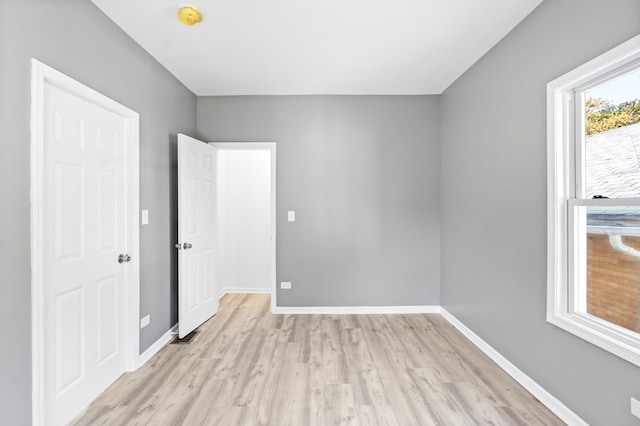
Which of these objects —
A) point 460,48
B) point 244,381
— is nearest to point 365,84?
point 460,48

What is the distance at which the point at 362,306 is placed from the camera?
3.69m

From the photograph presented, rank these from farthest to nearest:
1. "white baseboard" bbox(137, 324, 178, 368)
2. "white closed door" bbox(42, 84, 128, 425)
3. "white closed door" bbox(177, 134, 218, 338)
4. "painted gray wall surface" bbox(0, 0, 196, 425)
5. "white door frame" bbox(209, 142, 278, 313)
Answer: "white door frame" bbox(209, 142, 278, 313)
"white closed door" bbox(177, 134, 218, 338)
"white baseboard" bbox(137, 324, 178, 368)
"white closed door" bbox(42, 84, 128, 425)
"painted gray wall surface" bbox(0, 0, 196, 425)

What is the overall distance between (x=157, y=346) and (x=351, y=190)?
256 centimetres

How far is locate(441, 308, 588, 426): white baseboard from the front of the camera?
180 centimetres

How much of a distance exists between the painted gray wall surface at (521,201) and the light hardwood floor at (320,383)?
319mm

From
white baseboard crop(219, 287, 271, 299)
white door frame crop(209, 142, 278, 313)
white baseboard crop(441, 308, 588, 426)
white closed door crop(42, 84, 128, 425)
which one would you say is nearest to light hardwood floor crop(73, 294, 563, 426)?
white baseboard crop(441, 308, 588, 426)

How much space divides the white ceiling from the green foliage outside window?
2.67ft

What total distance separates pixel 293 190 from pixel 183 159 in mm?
1280

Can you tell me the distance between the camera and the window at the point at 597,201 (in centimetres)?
154

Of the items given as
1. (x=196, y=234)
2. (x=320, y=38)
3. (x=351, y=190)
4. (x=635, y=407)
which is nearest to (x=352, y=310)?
(x=351, y=190)

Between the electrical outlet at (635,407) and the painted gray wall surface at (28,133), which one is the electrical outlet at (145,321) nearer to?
the painted gray wall surface at (28,133)

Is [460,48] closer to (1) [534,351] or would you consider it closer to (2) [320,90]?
(2) [320,90]

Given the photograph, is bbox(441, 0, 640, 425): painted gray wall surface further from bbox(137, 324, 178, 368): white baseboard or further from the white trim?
bbox(137, 324, 178, 368): white baseboard

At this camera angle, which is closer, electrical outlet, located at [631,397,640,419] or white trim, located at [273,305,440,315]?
electrical outlet, located at [631,397,640,419]
